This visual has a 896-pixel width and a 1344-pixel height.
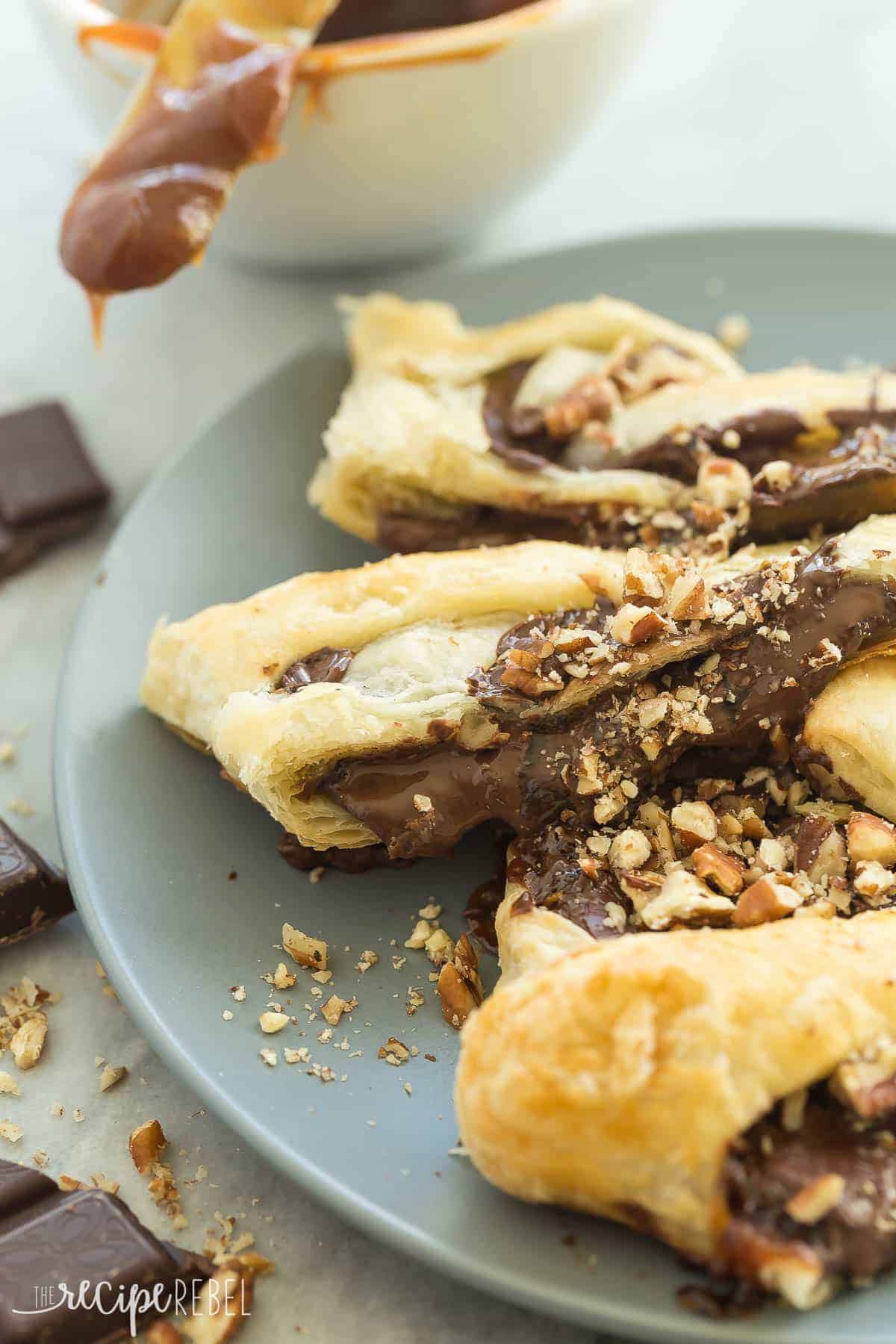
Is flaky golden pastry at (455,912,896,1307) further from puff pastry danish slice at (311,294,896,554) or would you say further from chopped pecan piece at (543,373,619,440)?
chopped pecan piece at (543,373,619,440)

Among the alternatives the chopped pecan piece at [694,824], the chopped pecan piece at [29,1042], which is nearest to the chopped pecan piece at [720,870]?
the chopped pecan piece at [694,824]

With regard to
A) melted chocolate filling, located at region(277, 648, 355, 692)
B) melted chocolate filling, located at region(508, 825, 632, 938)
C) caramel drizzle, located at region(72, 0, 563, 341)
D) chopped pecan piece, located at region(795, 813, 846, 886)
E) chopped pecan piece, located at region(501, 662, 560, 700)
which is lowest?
chopped pecan piece, located at region(795, 813, 846, 886)

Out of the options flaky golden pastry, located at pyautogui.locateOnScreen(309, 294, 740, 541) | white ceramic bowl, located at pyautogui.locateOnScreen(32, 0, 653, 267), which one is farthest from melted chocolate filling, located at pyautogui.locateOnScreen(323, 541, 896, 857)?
white ceramic bowl, located at pyautogui.locateOnScreen(32, 0, 653, 267)

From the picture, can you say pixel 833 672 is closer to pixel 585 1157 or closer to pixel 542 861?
pixel 542 861

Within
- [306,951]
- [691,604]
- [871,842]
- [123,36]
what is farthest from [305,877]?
[123,36]

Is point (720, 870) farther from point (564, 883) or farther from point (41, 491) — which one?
point (41, 491)

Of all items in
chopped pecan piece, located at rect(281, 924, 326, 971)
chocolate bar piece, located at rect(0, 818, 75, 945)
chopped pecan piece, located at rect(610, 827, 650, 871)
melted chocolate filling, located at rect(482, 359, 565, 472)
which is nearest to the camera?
chopped pecan piece, located at rect(610, 827, 650, 871)

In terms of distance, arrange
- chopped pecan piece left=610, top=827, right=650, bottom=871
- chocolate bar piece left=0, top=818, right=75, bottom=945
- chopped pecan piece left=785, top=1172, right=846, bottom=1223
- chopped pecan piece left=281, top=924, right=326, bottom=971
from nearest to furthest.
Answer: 1. chopped pecan piece left=785, top=1172, right=846, bottom=1223
2. chopped pecan piece left=610, top=827, right=650, bottom=871
3. chopped pecan piece left=281, top=924, right=326, bottom=971
4. chocolate bar piece left=0, top=818, right=75, bottom=945

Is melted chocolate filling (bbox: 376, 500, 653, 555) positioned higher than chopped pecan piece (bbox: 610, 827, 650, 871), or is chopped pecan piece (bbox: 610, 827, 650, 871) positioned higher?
melted chocolate filling (bbox: 376, 500, 653, 555)
